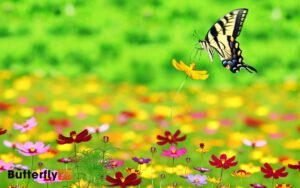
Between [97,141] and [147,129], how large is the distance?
26.4 inches

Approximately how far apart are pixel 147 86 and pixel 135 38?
124 centimetres

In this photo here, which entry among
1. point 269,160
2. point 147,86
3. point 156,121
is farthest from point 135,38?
point 269,160

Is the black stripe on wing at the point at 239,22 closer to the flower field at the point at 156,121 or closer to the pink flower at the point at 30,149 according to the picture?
the pink flower at the point at 30,149

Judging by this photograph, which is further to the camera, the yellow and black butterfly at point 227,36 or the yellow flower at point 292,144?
the yellow flower at point 292,144

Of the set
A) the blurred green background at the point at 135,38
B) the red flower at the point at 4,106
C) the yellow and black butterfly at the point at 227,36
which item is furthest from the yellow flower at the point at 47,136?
the yellow and black butterfly at the point at 227,36

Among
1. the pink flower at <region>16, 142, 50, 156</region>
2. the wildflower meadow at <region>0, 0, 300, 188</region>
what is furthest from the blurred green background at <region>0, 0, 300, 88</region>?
the pink flower at <region>16, 142, 50, 156</region>

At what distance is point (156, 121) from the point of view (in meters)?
6.76

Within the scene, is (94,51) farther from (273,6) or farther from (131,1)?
(273,6)

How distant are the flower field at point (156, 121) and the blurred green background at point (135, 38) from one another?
15.4 inches

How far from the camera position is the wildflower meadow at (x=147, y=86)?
5.72 metres

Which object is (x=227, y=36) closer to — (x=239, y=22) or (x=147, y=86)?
(x=239, y=22)

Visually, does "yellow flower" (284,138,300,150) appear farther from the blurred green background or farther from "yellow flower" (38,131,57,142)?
the blurred green background

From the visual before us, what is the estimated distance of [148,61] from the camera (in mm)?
8625

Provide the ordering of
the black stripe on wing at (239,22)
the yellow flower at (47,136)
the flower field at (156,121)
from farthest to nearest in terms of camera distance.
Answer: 1. the yellow flower at (47,136)
2. the flower field at (156,121)
3. the black stripe on wing at (239,22)
